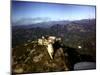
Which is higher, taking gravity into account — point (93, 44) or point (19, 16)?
point (19, 16)

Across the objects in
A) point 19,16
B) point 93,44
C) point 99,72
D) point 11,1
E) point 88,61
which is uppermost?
point 11,1

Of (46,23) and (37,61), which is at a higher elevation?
(46,23)

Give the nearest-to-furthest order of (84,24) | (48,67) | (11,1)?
(11,1), (48,67), (84,24)

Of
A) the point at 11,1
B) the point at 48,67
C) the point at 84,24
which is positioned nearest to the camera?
the point at 11,1

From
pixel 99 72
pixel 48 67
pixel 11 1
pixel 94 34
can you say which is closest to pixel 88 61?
pixel 99 72

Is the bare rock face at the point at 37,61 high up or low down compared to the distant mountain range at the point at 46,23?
down

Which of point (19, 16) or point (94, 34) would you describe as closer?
point (19, 16)

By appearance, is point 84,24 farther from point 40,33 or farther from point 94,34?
point 40,33

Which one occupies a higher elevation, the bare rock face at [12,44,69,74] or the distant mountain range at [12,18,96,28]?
the distant mountain range at [12,18,96,28]
